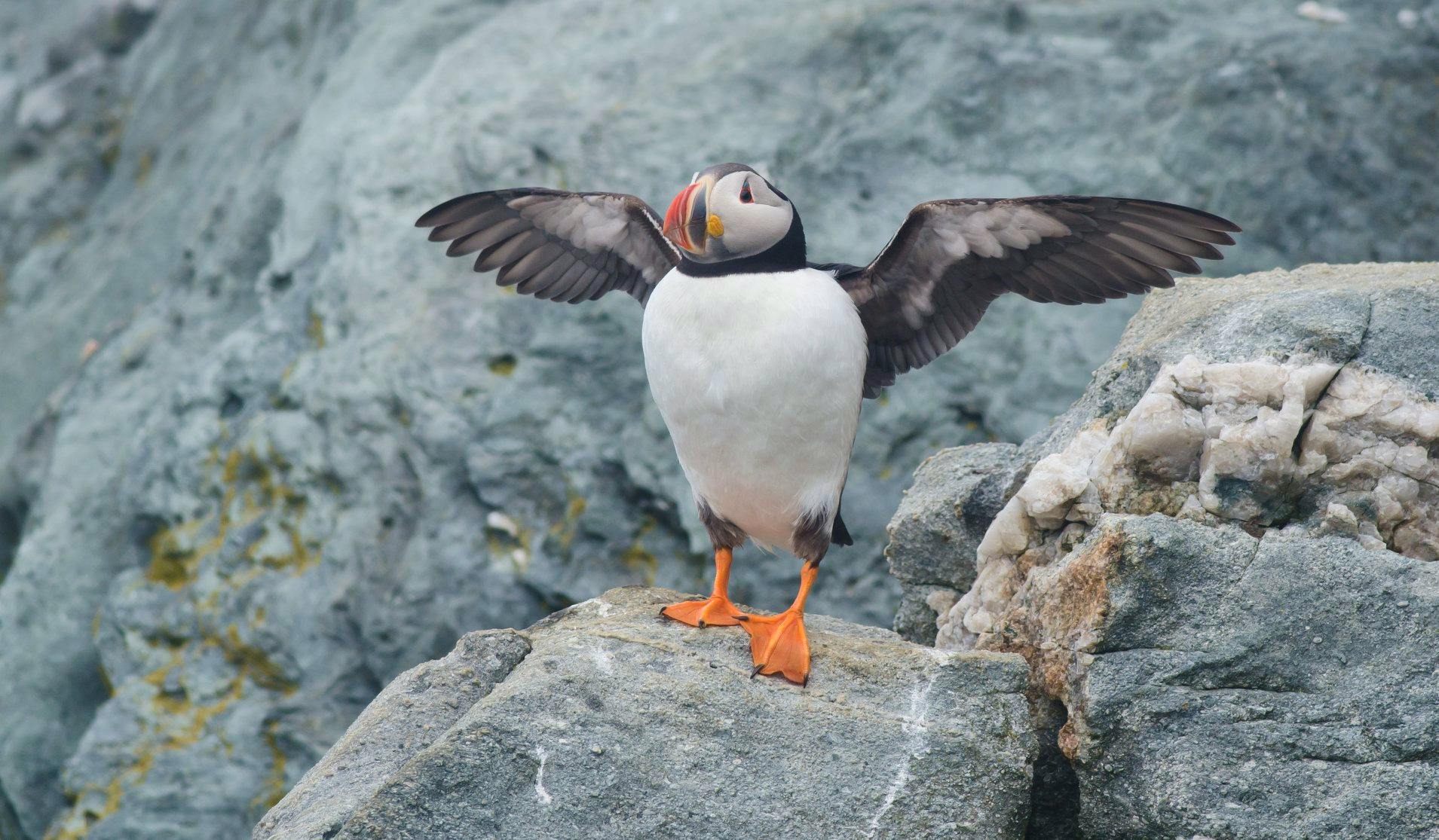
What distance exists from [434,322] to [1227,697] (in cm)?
499

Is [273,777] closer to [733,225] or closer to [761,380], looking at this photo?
[761,380]

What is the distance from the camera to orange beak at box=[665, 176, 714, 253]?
4398 millimetres

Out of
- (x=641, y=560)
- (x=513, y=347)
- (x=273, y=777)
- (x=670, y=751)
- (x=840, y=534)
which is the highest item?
(x=670, y=751)

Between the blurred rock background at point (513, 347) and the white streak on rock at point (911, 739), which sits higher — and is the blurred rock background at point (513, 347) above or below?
below

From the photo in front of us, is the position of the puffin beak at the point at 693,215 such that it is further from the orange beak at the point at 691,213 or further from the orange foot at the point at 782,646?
the orange foot at the point at 782,646

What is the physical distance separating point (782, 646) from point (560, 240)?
6.30 ft

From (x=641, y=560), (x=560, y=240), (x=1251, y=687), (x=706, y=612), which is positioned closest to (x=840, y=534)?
(x=706, y=612)

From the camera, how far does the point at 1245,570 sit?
385cm

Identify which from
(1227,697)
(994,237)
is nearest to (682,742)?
(1227,697)

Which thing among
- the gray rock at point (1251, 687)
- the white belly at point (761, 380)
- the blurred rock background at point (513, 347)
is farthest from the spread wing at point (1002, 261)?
the blurred rock background at point (513, 347)

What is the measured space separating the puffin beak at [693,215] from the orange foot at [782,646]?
→ 3.97ft

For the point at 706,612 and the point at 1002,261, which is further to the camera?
the point at 1002,261

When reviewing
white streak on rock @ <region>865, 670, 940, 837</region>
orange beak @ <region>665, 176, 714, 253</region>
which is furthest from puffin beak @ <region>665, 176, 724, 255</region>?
white streak on rock @ <region>865, 670, 940, 837</region>

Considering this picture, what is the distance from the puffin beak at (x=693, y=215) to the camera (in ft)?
14.4
